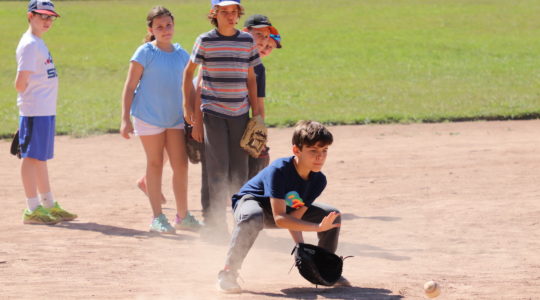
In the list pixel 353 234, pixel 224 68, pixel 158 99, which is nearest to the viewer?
pixel 224 68

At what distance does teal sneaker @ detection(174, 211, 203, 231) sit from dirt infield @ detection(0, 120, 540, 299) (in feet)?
0.30

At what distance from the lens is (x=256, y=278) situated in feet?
19.6

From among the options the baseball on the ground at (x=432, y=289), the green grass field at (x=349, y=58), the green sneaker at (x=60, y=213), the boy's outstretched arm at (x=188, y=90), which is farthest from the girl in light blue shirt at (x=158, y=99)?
the green grass field at (x=349, y=58)

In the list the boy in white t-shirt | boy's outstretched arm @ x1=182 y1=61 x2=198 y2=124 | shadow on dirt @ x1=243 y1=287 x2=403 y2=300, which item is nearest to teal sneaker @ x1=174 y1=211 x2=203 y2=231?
boy's outstretched arm @ x1=182 y1=61 x2=198 y2=124

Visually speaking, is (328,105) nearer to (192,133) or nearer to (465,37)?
(192,133)

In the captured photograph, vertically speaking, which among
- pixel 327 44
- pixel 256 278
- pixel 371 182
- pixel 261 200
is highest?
pixel 261 200

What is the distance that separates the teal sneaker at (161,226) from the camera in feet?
24.3

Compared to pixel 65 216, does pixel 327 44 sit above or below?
below

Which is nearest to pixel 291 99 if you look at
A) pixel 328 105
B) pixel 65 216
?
pixel 328 105

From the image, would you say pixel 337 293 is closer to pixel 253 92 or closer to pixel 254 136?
pixel 254 136

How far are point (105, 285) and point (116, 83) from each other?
1640 centimetres

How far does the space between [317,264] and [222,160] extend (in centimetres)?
164

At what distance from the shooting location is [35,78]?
766 cm

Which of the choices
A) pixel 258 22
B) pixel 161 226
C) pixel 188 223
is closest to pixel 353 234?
pixel 188 223
